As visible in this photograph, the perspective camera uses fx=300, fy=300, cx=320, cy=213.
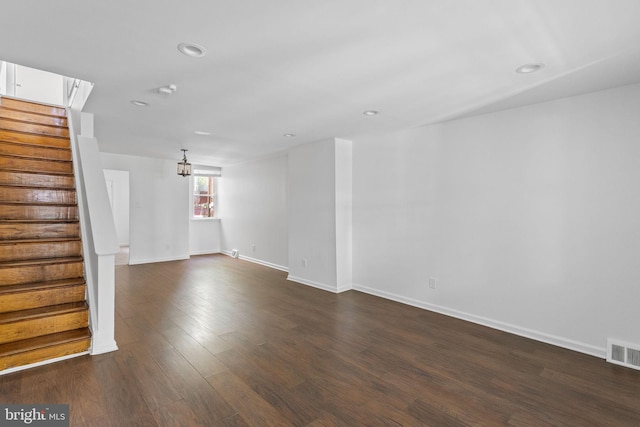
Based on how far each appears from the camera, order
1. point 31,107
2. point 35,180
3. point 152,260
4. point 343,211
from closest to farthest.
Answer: point 35,180 < point 31,107 < point 343,211 < point 152,260

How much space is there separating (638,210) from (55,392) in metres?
4.65

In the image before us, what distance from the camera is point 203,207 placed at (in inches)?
312

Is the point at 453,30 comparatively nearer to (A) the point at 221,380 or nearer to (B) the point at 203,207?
(A) the point at 221,380

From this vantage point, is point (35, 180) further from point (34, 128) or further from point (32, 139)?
point (34, 128)

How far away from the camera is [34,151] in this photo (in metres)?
3.75

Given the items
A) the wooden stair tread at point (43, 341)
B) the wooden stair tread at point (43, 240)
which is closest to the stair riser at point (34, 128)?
the wooden stair tread at point (43, 240)

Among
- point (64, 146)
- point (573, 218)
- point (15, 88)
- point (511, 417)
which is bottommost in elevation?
point (511, 417)

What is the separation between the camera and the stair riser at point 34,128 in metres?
3.91

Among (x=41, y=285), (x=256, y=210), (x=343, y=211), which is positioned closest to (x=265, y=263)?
(x=256, y=210)

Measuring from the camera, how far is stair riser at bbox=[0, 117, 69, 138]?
3.91 metres

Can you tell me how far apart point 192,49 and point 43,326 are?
8.64ft

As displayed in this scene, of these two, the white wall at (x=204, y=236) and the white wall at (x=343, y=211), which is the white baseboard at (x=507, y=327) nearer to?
the white wall at (x=343, y=211)

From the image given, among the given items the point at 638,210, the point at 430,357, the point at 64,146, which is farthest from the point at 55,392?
the point at 638,210

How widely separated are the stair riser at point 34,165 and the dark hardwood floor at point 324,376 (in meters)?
1.93
